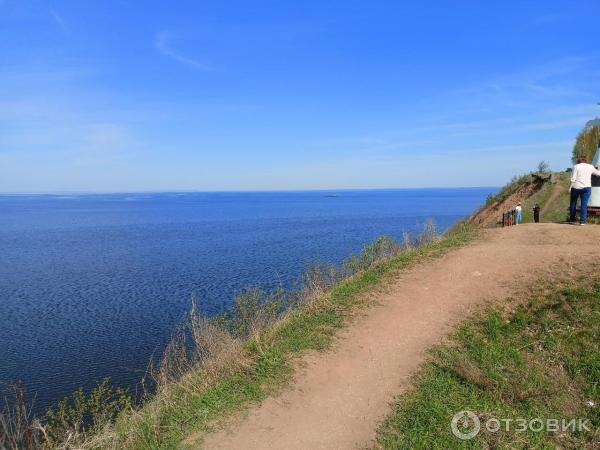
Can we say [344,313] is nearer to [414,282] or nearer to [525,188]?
[414,282]

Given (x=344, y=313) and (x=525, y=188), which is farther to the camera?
(x=525, y=188)

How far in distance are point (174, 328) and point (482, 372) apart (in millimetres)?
14607

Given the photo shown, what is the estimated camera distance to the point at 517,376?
7.78 meters

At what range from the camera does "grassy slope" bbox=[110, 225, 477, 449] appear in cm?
705

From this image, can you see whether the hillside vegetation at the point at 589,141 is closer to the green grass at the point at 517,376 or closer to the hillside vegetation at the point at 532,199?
the hillside vegetation at the point at 532,199

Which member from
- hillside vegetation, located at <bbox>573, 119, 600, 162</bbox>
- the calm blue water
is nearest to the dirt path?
the calm blue water

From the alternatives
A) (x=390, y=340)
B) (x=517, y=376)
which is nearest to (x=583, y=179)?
(x=517, y=376)

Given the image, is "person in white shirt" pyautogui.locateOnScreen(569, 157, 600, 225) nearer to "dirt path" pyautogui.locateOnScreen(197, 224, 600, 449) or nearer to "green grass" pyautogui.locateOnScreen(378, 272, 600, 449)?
"dirt path" pyautogui.locateOnScreen(197, 224, 600, 449)

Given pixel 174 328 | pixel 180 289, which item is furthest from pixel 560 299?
pixel 180 289

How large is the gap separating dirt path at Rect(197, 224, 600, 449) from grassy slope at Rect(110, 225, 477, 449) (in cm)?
39

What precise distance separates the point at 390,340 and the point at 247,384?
3147mm

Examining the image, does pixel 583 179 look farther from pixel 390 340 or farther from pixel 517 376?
pixel 390 340

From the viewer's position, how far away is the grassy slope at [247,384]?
7051 mm

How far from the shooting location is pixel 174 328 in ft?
63.2
